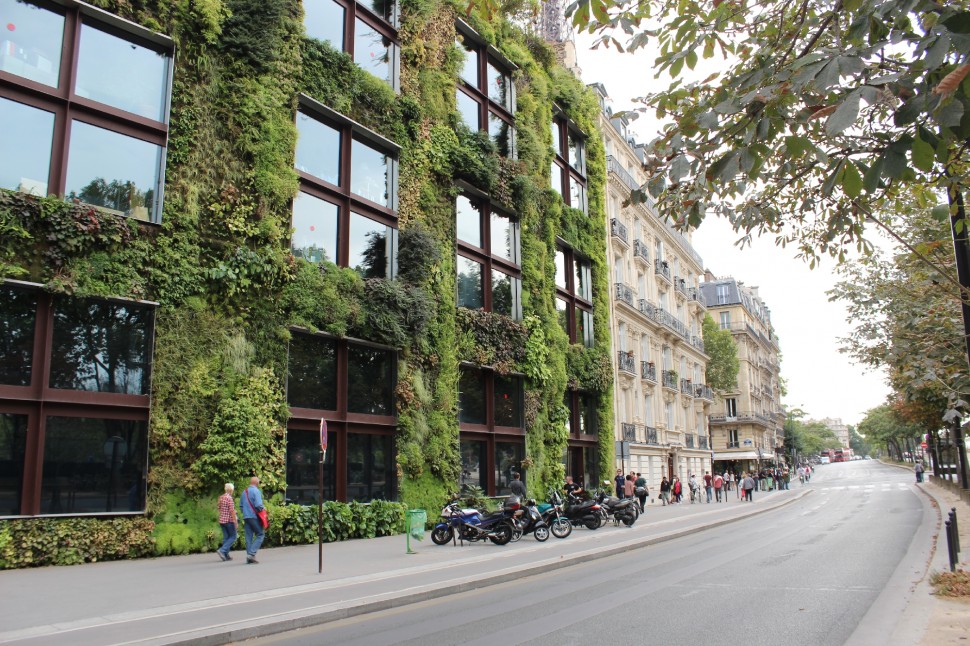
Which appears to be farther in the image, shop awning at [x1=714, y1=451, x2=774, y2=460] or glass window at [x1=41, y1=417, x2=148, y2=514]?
shop awning at [x1=714, y1=451, x2=774, y2=460]

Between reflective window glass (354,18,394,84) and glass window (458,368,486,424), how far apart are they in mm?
9902

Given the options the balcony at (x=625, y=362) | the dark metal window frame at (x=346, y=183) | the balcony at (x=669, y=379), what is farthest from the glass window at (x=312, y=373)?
the balcony at (x=669, y=379)

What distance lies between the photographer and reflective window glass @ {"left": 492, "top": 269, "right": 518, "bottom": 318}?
2653cm

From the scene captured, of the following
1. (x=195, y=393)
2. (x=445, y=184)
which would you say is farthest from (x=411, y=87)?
(x=195, y=393)

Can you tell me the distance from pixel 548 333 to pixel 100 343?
1721 cm

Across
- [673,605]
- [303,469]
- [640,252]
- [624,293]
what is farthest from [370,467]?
[640,252]

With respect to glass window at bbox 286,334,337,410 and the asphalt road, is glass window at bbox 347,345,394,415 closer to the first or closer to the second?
glass window at bbox 286,334,337,410

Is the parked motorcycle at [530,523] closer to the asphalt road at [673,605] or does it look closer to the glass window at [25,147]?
the asphalt road at [673,605]

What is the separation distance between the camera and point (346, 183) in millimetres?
20531

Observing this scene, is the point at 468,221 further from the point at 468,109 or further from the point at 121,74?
the point at 121,74

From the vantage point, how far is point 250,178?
16.9 metres

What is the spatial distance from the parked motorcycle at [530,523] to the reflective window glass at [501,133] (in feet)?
48.4

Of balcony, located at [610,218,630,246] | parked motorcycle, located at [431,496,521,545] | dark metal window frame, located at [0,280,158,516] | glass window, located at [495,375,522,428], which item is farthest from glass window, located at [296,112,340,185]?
balcony, located at [610,218,630,246]

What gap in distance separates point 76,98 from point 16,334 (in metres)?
5.03
